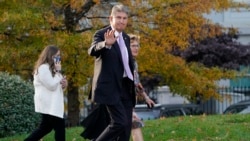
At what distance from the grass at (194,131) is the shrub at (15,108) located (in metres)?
0.49

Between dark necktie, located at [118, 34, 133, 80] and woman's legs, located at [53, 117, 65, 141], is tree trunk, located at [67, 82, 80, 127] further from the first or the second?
dark necktie, located at [118, 34, 133, 80]

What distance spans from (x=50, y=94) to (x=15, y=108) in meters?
2.57

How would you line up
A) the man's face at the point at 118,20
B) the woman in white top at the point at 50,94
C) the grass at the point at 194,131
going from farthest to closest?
the grass at the point at 194,131
the woman in white top at the point at 50,94
the man's face at the point at 118,20

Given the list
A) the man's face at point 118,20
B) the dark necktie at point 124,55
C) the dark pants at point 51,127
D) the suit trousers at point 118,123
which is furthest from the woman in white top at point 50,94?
the man's face at point 118,20

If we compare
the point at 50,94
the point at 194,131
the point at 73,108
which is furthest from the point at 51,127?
the point at 73,108

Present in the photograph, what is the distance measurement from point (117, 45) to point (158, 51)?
852cm

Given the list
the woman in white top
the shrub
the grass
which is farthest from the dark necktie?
the shrub

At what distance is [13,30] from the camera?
15.4 m

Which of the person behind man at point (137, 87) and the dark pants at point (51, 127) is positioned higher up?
the person behind man at point (137, 87)

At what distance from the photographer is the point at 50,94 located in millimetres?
10094

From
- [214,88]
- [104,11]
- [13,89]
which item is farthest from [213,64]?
[13,89]

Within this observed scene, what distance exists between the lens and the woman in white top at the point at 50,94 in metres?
9.99

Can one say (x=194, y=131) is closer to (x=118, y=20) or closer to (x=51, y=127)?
(x=51, y=127)

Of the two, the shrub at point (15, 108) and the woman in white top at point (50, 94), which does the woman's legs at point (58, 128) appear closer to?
the woman in white top at point (50, 94)
